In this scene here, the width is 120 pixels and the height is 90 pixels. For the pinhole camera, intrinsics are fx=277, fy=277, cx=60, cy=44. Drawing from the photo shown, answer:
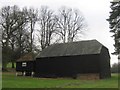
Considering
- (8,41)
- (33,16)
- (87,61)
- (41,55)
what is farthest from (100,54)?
(33,16)

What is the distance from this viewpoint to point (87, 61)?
4581 centimetres

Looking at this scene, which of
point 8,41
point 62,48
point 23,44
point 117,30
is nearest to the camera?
point 117,30

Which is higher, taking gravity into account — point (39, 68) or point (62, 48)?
point (62, 48)

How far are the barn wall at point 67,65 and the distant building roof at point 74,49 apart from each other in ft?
2.58

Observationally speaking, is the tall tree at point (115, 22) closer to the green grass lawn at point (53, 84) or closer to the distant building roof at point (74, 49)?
the distant building roof at point (74, 49)

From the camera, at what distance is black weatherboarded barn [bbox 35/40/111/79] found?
4538cm

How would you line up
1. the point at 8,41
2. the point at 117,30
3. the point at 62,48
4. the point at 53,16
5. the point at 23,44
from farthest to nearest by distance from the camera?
the point at 53,16 < the point at 23,44 < the point at 8,41 < the point at 62,48 < the point at 117,30

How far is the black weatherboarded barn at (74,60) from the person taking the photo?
4538 cm

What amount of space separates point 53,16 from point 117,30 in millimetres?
27991

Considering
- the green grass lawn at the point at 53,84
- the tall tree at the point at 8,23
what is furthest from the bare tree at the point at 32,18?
the green grass lawn at the point at 53,84

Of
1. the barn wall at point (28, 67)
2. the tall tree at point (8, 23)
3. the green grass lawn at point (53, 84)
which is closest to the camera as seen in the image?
the green grass lawn at point (53, 84)

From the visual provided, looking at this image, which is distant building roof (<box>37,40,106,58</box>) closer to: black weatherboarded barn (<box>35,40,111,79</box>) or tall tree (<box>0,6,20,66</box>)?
black weatherboarded barn (<box>35,40,111,79</box>)

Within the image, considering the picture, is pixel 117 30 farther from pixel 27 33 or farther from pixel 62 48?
pixel 27 33

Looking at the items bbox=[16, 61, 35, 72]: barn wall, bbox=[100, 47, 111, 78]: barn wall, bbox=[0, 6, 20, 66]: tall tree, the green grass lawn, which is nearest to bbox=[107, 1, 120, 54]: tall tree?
bbox=[100, 47, 111, 78]: barn wall
